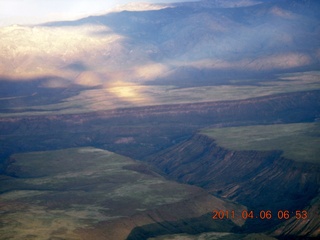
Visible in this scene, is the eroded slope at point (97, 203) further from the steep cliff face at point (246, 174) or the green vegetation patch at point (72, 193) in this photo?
the steep cliff face at point (246, 174)

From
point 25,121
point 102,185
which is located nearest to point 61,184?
point 102,185

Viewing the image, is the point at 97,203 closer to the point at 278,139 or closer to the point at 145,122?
the point at 278,139

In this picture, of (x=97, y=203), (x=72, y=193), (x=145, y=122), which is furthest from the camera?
(x=145, y=122)
